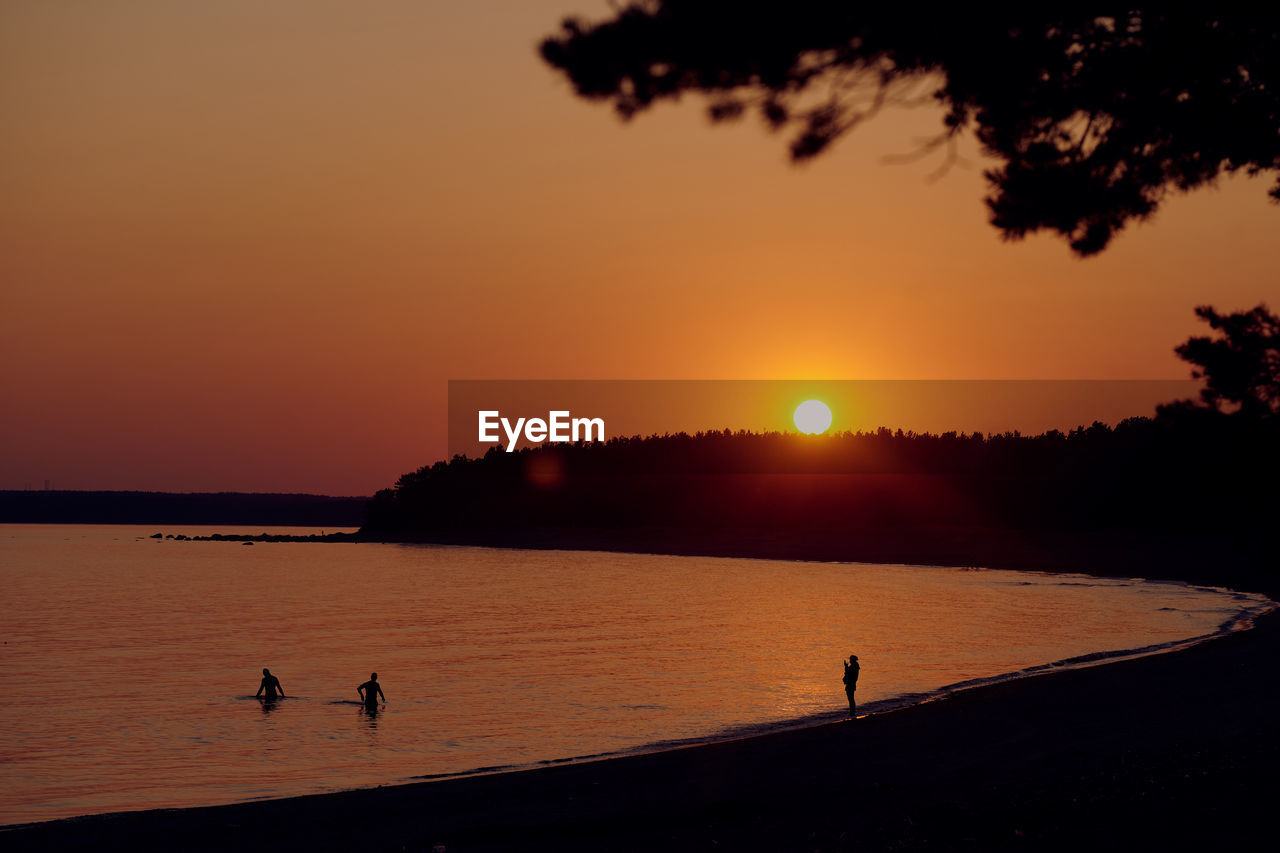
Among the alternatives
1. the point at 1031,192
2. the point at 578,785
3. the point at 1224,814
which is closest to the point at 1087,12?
the point at 1031,192

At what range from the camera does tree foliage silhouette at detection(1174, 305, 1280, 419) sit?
14.5 metres

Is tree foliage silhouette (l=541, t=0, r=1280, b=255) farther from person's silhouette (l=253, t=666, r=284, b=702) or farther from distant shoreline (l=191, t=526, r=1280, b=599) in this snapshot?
distant shoreline (l=191, t=526, r=1280, b=599)

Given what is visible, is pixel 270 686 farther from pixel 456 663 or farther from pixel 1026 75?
pixel 1026 75

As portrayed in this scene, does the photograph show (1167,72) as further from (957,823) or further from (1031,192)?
(957,823)

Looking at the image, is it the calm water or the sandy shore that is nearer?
the sandy shore

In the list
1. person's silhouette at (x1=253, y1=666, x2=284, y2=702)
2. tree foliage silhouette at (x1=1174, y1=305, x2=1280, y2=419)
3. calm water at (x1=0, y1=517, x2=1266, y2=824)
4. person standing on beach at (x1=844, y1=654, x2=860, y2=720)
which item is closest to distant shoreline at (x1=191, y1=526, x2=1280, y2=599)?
calm water at (x1=0, y1=517, x2=1266, y2=824)

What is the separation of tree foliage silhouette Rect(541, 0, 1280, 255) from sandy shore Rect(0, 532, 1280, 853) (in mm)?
7151

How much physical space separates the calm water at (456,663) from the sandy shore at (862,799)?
4015mm

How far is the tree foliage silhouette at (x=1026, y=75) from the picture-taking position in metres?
10.9

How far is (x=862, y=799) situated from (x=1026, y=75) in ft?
36.6

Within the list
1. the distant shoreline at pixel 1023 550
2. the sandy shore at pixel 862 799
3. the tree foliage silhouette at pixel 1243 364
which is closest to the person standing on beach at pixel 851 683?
the sandy shore at pixel 862 799

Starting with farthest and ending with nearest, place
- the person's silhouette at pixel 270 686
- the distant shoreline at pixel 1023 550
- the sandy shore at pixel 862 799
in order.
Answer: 1. the distant shoreline at pixel 1023 550
2. the person's silhouette at pixel 270 686
3. the sandy shore at pixel 862 799

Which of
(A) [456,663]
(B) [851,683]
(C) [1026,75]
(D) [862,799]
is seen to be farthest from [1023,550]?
(C) [1026,75]

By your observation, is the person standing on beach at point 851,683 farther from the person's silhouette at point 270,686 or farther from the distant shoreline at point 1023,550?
the distant shoreline at point 1023,550
